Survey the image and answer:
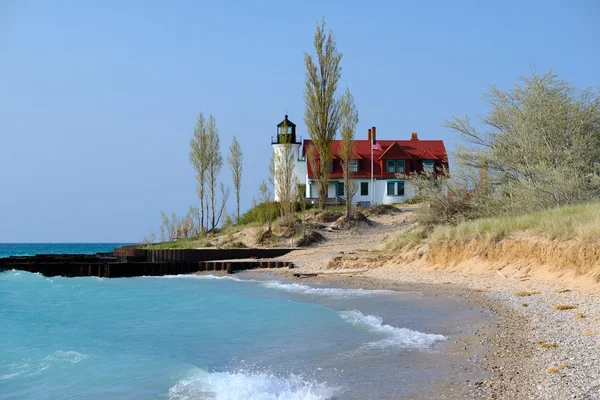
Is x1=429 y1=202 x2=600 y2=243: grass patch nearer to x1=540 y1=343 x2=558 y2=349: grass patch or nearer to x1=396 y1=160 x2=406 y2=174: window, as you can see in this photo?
x1=540 y1=343 x2=558 y2=349: grass patch

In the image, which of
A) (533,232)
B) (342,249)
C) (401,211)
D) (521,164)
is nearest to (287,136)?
(401,211)

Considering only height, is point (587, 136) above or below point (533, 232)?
above

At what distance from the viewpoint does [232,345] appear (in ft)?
37.7

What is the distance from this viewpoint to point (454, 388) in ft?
22.9

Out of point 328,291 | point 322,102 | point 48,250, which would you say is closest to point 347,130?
point 322,102

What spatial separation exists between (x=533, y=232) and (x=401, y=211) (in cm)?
2130

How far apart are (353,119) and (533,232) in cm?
2283

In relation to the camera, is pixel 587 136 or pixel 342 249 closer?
pixel 587 136

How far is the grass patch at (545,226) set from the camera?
14.1m

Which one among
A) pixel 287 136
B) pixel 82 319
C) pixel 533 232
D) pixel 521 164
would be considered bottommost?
pixel 82 319

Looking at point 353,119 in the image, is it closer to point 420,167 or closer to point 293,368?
point 420,167

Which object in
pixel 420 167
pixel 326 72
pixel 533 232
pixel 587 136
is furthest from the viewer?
pixel 420 167

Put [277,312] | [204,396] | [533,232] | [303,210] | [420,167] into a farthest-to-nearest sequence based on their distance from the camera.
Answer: [420,167], [303,210], [533,232], [277,312], [204,396]

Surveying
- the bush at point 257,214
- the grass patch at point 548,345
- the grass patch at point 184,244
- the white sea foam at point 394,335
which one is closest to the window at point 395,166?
the bush at point 257,214
